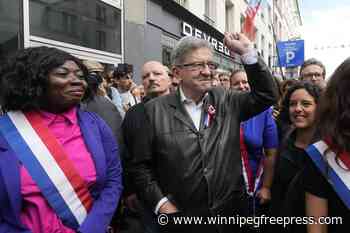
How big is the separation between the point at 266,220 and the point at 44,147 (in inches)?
71.2

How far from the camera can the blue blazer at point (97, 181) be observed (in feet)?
5.99

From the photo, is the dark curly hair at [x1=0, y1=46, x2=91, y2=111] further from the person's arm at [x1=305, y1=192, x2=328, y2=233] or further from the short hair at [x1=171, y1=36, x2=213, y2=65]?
the person's arm at [x1=305, y1=192, x2=328, y2=233]

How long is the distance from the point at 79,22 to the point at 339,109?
614 cm

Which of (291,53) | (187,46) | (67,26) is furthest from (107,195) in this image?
(291,53)

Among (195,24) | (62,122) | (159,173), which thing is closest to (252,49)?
(159,173)

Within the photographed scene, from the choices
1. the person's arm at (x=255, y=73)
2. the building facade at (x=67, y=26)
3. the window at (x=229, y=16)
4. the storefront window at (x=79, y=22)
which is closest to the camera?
Answer: the person's arm at (x=255, y=73)

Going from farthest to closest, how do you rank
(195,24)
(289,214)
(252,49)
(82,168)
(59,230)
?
(195,24)
(289,214)
(252,49)
(82,168)
(59,230)

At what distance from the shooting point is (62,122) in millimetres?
2076

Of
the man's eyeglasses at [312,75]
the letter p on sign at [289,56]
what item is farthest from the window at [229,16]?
the man's eyeglasses at [312,75]

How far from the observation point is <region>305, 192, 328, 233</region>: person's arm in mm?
1900

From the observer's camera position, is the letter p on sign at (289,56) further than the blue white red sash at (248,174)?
Yes

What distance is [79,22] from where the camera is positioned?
7258mm

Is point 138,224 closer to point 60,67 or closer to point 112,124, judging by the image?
point 112,124

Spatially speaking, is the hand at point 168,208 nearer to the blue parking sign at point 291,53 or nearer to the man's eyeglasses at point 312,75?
the man's eyeglasses at point 312,75
